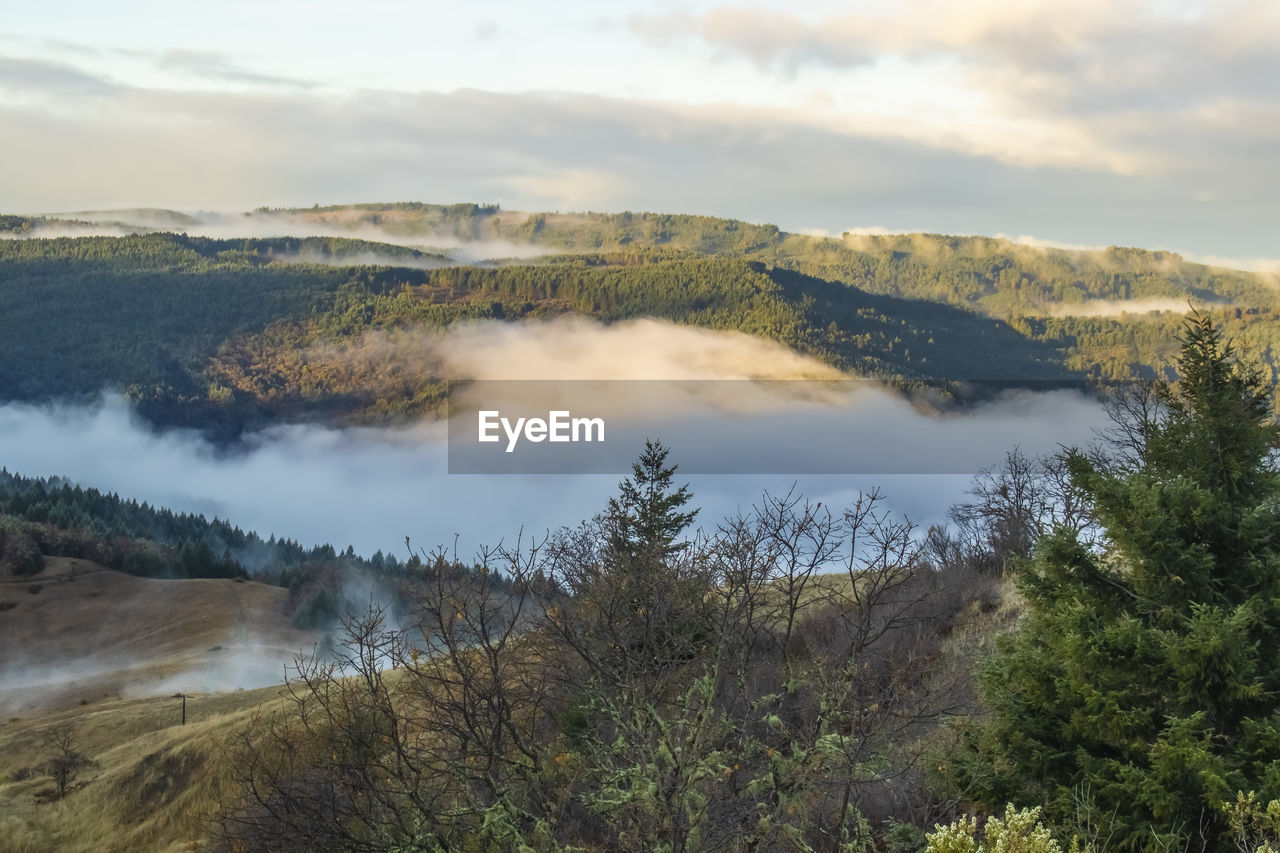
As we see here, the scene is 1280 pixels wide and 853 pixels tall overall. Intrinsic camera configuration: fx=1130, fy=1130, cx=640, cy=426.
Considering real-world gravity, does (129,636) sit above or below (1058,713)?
below

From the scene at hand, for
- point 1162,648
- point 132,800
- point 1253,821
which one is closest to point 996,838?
point 1253,821

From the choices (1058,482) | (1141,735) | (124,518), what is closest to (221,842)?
(1141,735)

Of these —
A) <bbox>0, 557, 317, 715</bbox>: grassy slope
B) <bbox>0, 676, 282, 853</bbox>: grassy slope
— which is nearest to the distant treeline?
<bbox>0, 557, 317, 715</bbox>: grassy slope

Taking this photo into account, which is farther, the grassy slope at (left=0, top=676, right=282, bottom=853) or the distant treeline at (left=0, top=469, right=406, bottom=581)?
the distant treeline at (left=0, top=469, right=406, bottom=581)

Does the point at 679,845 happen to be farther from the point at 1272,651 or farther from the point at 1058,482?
the point at 1058,482

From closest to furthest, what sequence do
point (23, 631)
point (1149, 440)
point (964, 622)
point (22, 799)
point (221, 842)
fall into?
point (1149, 440), point (221, 842), point (964, 622), point (22, 799), point (23, 631)

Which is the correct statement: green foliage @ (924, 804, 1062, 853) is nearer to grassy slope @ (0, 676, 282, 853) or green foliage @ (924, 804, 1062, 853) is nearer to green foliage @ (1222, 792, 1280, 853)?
green foliage @ (1222, 792, 1280, 853)

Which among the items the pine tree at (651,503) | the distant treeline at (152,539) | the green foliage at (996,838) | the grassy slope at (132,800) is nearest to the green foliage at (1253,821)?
the green foliage at (996,838)

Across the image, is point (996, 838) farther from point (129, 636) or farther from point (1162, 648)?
point (129, 636)
